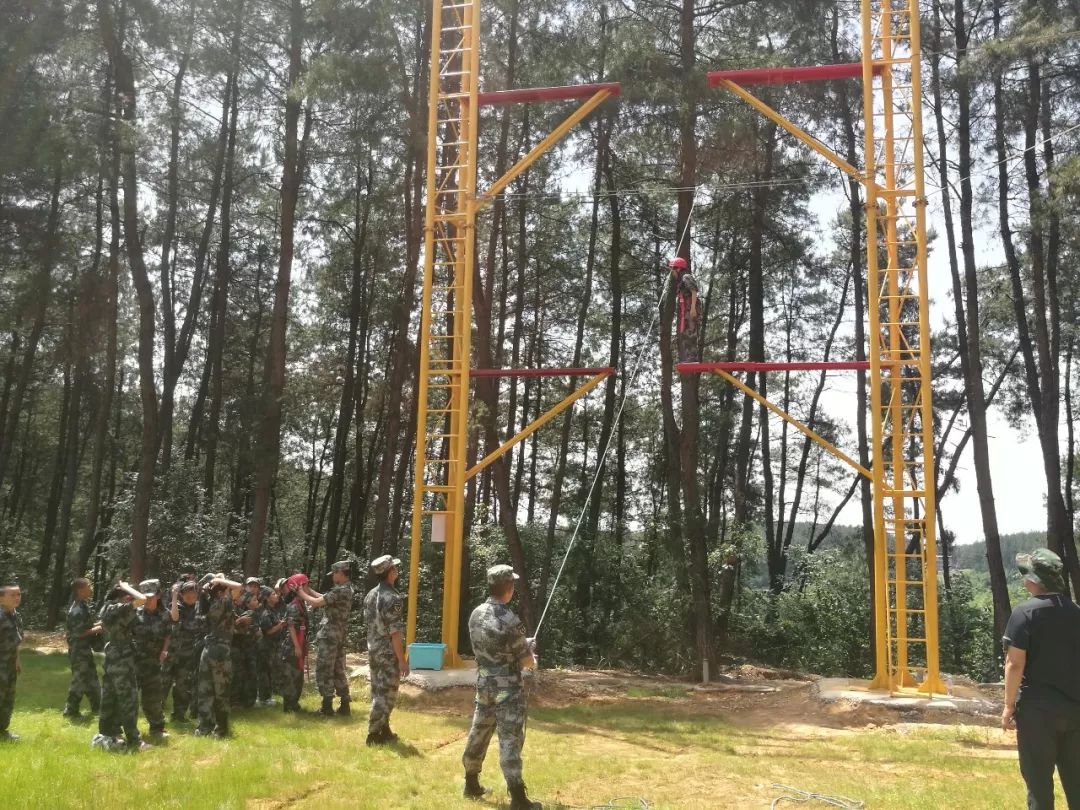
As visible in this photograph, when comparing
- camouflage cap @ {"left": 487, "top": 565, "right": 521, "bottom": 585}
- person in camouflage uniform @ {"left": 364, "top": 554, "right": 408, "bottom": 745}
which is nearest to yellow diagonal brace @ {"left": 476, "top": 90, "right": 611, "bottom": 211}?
person in camouflage uniform @ {"left": 364, "top": 554, "right": 408, "bottom": 745}

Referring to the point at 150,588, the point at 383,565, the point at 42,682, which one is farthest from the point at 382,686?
the point at 42,682

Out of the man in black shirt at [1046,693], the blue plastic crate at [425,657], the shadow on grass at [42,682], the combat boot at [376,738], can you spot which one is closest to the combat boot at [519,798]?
the combat boot at [376,738]

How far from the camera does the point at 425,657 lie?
40.5ft

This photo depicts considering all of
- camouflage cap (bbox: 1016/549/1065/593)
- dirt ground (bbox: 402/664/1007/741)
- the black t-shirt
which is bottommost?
dirt ground (bbox: 402/664/1007/741)

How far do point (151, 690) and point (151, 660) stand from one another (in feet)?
0.90

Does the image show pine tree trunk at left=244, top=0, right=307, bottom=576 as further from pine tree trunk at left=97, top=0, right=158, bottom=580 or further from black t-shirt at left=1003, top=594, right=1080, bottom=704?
black t-shirt at left=1003, top=594, right=1080, bottom=704

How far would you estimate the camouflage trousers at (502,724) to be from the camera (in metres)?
5.90

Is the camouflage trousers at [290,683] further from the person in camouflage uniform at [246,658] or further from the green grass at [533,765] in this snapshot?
the person in camouflage uniform at [246,658]

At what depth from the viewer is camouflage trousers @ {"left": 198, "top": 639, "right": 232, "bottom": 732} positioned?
836 centimetres

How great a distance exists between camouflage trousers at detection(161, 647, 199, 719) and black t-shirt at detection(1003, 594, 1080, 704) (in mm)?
8035

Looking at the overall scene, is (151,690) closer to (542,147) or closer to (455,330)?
(455,330)

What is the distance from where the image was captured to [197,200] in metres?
24.7

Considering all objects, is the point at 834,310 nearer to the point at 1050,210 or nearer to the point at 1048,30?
the point at 1050,210

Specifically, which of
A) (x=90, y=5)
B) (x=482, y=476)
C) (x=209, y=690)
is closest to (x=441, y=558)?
(x=482, y=476)
